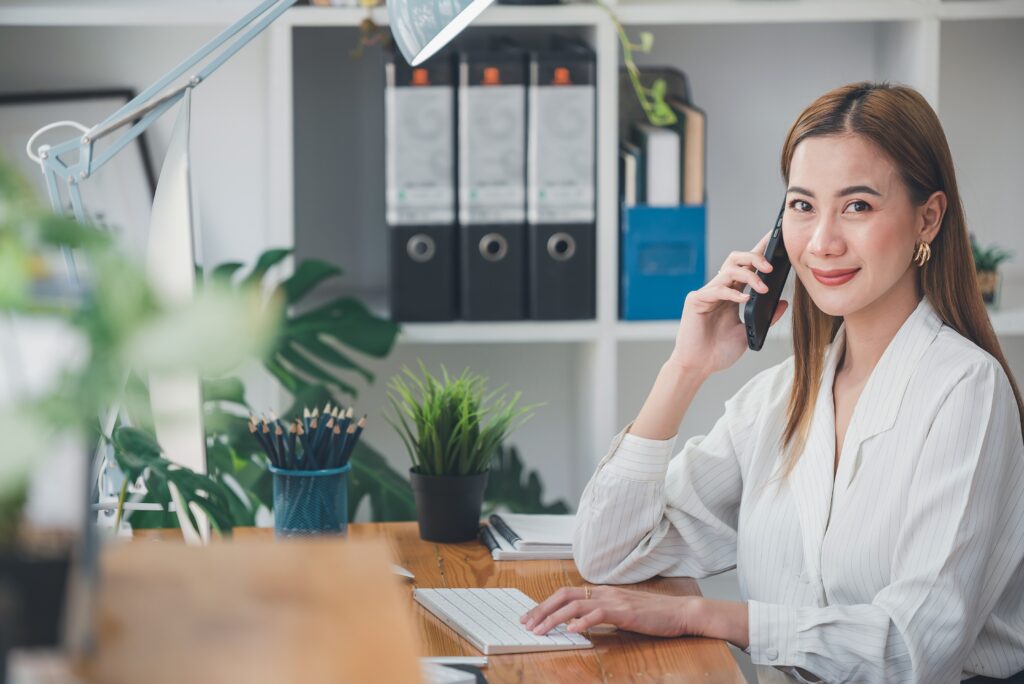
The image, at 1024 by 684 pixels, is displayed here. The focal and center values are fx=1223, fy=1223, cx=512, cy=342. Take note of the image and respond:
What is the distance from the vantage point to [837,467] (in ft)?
4.96

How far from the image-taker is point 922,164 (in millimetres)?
1455

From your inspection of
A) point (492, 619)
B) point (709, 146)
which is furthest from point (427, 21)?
point (709, 146)

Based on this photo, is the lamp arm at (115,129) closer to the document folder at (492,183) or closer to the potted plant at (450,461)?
the potted plant at (450,461)

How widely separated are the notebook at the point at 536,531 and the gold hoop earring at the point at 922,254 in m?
0.58

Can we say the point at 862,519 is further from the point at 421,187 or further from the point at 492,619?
the point at 421,187

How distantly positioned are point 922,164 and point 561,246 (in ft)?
2.53

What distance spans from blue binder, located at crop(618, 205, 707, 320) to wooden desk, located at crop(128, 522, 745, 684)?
663 mm

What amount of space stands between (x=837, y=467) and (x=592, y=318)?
28.3 inches

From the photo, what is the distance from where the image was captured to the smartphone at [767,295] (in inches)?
61.7

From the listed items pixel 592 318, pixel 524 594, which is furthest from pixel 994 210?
pixel 524 594

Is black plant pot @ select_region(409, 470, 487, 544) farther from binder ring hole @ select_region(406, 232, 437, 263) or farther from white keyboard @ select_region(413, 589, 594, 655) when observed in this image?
binder ring hole @ select_region(406, 232, 437, 263)

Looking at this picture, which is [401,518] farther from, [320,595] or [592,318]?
[320,595]

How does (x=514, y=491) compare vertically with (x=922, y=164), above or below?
below

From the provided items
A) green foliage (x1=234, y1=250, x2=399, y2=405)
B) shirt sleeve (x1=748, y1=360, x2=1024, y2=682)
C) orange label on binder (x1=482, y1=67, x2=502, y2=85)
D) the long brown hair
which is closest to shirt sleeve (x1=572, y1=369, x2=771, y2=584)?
the long brown hair
